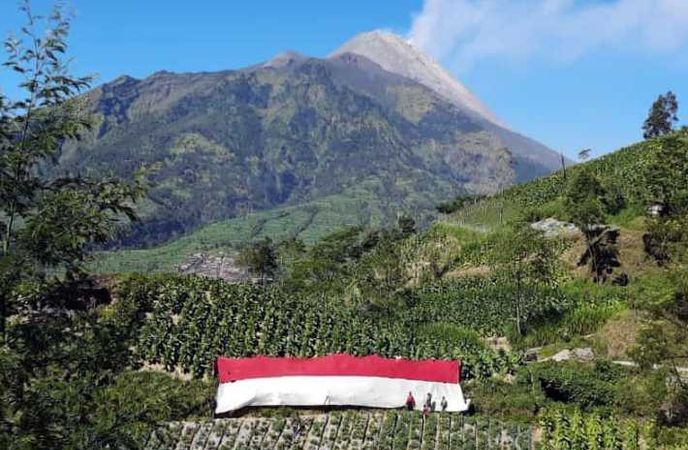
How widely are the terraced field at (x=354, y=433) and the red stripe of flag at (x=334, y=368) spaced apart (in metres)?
1.77

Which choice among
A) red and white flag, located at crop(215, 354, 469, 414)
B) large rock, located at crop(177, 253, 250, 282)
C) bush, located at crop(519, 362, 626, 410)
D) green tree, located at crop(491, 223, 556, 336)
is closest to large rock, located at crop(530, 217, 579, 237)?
green tree, located at crop(491, 223, 556, 336)

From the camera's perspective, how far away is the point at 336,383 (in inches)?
1029

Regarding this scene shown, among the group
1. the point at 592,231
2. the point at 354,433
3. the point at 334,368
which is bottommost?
the point at 354,433

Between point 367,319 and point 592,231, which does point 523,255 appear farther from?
point 592,231

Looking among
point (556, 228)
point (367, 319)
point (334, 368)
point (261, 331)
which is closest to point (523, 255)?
point (367, 319)

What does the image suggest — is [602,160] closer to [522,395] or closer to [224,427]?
[522,395]

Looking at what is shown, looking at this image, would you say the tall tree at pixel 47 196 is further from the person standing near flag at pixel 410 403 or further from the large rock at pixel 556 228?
the large rock at pixel 556 228

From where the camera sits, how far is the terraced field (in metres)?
23.0

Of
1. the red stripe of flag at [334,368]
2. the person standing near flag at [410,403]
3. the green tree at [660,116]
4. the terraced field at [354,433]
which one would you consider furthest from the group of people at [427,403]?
the green tree at [660,116]

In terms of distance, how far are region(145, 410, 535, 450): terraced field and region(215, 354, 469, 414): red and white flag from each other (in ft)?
2.69

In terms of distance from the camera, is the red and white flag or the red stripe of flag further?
the red stripe of flag

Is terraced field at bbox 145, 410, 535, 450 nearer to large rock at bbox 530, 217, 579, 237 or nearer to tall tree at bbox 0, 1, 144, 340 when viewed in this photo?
tall tree at bbox 0, 1, 144, 340

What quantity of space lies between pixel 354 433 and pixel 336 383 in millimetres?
2823

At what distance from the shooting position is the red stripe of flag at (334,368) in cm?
2652
